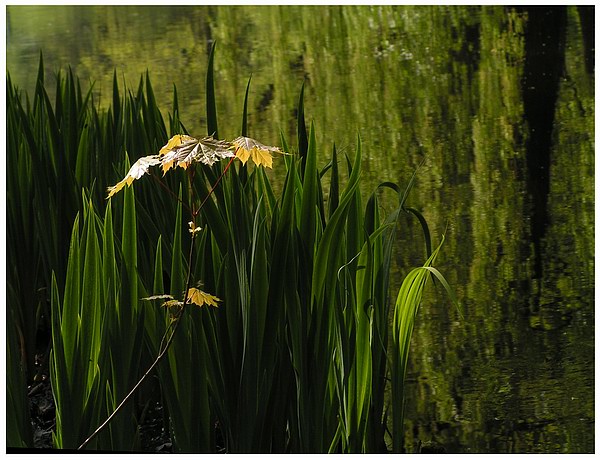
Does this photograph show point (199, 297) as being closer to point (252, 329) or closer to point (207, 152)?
point (252, 329)

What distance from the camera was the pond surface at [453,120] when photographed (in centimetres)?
173

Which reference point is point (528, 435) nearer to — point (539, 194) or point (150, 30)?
point (539, 194)

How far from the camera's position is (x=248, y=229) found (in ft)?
4.72

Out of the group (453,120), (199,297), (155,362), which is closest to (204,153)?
(199,297)

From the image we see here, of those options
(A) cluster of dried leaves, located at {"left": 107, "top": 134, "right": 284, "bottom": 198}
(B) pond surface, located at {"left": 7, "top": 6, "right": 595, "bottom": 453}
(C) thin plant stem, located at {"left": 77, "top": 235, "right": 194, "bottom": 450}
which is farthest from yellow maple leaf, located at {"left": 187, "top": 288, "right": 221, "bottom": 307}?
(B) pond surface, located at {"left": 7, "top": 6, "right": 595, "bottom": 453}

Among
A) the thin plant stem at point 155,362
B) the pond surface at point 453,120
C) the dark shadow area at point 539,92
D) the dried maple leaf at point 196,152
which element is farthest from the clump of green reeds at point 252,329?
the dark shadow area at point 539,92

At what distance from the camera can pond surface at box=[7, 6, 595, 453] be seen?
5.67ft

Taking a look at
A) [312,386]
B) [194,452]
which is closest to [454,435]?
[312,386]

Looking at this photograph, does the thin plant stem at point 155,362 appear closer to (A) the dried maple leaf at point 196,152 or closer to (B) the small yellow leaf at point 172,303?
(B) the small yellow leaf at point 172,303

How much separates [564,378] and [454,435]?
31cm

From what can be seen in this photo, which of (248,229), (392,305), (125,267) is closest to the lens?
(125,267)

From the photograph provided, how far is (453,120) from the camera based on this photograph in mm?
1837

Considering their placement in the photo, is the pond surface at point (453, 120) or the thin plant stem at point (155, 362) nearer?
the thin plant stem at point (155, 362)

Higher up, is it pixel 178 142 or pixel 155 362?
pixel 178 142
